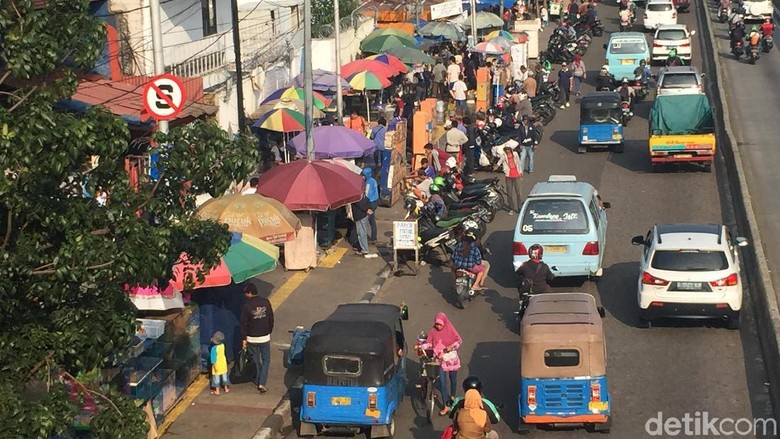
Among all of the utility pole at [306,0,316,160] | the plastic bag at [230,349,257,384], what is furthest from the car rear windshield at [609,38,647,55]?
the plastic bag at [230,349,257,384]

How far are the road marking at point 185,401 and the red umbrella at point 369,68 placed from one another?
62.8ft

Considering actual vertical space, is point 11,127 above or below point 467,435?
above

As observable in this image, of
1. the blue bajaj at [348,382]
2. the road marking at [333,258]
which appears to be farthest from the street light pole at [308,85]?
the blue bajaj at [348,382]

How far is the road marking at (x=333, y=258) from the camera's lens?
24078 millimetres

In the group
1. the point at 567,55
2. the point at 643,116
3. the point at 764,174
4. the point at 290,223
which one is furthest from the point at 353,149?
the point at 567,55

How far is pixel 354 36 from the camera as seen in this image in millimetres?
43906

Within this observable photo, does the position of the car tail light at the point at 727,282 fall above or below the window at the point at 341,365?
below

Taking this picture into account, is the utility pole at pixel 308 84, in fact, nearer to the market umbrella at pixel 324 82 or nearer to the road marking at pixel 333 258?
the road marking at pixel 333 258

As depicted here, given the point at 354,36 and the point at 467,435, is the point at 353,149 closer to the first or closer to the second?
the point at 467,435

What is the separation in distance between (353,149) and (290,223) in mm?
5837

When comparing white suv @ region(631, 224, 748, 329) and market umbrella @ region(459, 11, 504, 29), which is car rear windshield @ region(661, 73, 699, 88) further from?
white suv @ region(631, 224, 748, 329)

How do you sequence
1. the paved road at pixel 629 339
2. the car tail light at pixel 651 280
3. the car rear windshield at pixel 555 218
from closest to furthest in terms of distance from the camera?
the paved road at pixel 629 339
the car tail light at pixel 651 280
the car rear windshield at pixel 555 218

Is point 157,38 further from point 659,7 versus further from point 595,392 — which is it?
point 659,7

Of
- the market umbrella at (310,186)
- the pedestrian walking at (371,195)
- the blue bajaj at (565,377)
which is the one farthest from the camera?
the pedestrian walking at (371,195)
